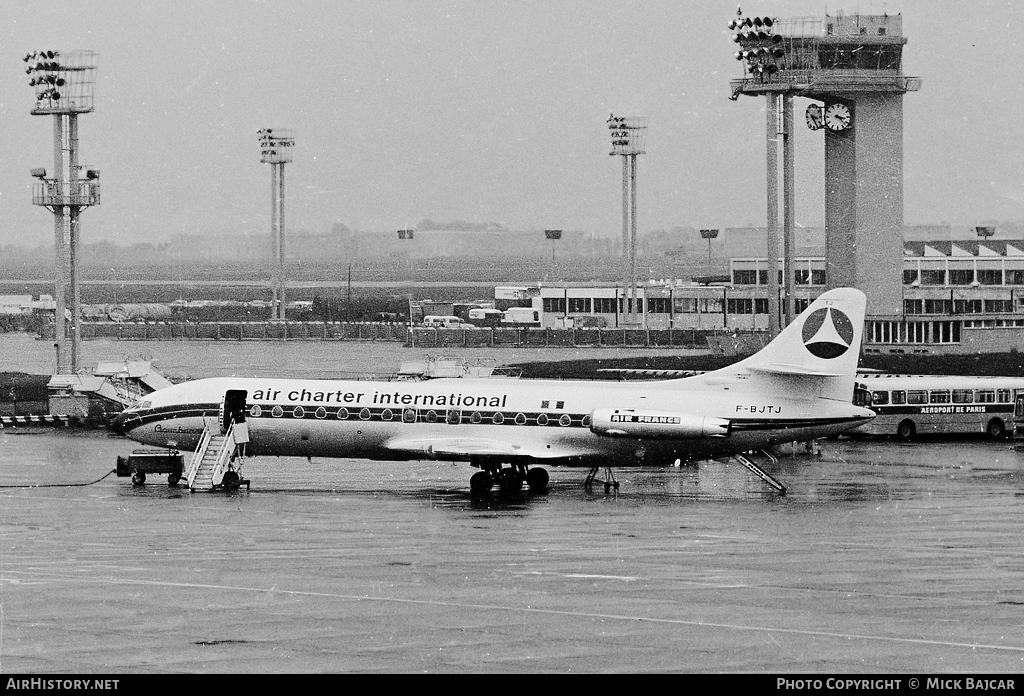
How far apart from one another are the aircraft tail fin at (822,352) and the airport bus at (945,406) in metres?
22.7

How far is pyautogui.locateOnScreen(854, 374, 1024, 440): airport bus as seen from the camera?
6700cm

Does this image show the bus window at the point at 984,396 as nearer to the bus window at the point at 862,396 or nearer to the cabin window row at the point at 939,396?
the cabin window row at the point at 939,396

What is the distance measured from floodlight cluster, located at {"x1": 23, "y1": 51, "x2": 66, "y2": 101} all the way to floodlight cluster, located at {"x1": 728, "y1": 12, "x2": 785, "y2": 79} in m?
33.1

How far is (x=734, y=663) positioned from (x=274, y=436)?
2965 cm

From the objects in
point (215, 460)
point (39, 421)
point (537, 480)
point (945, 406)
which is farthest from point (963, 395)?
point (39, 421)

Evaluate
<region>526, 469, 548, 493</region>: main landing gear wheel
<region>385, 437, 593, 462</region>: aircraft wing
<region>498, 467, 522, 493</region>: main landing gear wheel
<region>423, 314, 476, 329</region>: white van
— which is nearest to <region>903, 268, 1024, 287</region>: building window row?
<region>423, 314, 476, 329</region>: white van

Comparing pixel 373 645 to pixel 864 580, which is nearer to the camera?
pixel 373 645

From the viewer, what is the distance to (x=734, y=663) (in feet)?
65.8

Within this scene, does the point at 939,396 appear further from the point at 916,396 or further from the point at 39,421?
the point at 39,421

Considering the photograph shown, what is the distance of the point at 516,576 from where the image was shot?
2827 cm

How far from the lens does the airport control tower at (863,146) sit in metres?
112

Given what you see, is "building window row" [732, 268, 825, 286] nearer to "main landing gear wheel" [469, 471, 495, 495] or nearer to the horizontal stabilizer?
the horizontal stabilizer
